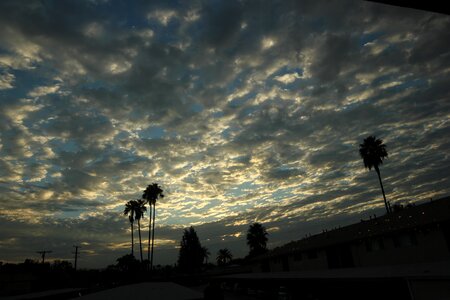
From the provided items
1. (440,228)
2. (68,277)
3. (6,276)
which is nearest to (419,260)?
(440,228)

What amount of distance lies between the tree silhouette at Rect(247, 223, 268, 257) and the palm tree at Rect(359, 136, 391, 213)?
1772 inches

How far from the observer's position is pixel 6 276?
4372 centimetres

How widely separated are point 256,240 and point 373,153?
4940 centimetres

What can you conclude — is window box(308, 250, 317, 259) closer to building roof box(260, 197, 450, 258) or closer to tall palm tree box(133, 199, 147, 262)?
building roof box(260, 197, 450, 258)

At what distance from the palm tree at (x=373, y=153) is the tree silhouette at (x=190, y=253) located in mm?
61792

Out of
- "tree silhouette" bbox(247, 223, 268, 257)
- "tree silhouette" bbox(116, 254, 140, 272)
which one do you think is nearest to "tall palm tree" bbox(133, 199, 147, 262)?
"tree silhouette" bbox(116, 254, 140, 272)

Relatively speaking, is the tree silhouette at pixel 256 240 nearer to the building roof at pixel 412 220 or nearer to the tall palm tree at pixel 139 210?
the tall palm tree at pixel 139 210

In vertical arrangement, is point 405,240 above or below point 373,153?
below

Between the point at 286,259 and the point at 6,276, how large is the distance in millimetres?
40167

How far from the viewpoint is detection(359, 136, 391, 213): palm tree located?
4438cm

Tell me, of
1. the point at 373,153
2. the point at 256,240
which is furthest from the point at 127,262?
the point at 373,153

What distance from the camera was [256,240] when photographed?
8519 centimetres

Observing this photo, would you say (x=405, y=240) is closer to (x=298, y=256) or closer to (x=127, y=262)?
(x=298, y=256)

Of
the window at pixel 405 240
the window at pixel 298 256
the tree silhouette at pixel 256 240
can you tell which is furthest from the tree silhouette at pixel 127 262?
the window at pixel 405 240
